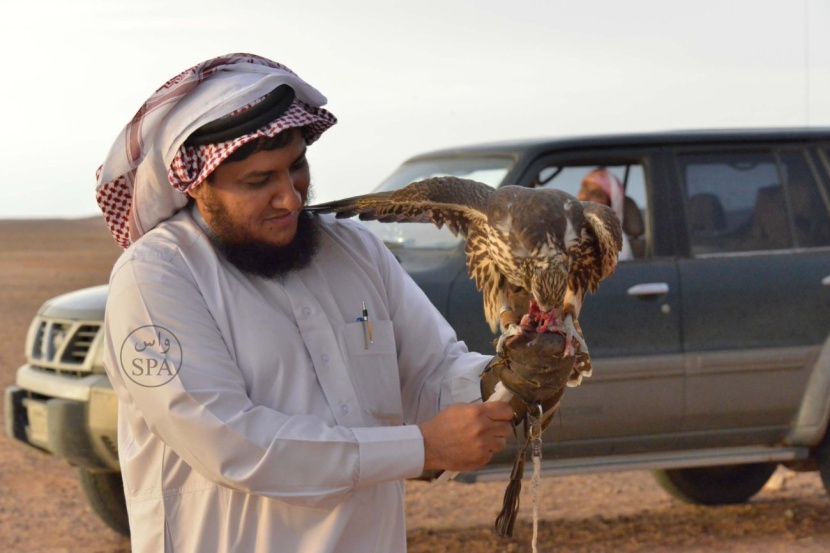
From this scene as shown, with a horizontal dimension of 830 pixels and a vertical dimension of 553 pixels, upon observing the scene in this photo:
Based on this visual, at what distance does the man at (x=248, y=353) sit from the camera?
93.3 inches

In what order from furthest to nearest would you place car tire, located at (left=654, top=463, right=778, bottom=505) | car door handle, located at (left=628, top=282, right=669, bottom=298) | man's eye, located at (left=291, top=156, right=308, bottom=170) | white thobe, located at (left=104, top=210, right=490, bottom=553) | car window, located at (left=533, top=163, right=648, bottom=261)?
car tire, located at (left=654, top=463, right=778, bottom=505) < car window, located at (left=533, top=163, right=648, bottom=261) < car door handle, located at (left=628, top=282, right=669, bottom=298) < man's eye, located at (left=291, top=156, right=308, bottom=170) < white thobe, located at (left=104, top=210, right=490, bottom=553)

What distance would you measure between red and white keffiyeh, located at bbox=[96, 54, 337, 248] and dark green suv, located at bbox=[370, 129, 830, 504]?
301 cm

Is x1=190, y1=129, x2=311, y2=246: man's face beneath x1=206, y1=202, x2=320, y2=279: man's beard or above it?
above

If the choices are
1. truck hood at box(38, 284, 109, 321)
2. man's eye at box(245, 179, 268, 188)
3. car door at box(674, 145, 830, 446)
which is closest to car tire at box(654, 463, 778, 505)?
car door at box(674, 145, 830, 446)

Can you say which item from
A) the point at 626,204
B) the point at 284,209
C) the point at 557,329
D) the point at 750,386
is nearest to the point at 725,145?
the point at 626,204

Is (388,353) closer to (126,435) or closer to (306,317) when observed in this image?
(306,317)

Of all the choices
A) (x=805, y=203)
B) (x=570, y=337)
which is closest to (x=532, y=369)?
(x=570, y=337)

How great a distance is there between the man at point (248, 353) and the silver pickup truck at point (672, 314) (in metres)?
2.96

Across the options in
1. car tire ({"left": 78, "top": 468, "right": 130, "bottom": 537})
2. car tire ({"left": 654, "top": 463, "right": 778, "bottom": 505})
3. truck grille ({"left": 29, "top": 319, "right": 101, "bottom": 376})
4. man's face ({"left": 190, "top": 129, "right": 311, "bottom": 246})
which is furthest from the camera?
car tire ({"left": 654, "top": 463, "right": 778, "bottom": 505})

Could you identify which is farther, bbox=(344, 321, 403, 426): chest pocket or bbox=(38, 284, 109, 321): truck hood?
bbox=(38, 284, 109, 321): truck hood

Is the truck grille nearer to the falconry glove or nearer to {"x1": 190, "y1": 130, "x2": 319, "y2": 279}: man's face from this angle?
{"x1": 190, "y1": 130, "x2": 319, "y2": 279}: man's face

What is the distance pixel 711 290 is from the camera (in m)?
5.97

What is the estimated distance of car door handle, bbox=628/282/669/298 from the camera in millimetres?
5871

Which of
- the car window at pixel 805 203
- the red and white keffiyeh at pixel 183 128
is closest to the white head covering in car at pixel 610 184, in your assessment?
the car window at pixel 805 203
